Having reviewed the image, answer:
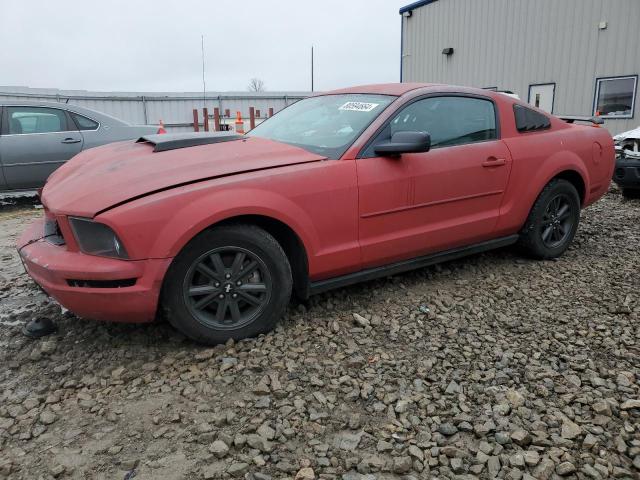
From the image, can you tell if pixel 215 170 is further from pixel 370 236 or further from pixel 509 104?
pixel 509 104

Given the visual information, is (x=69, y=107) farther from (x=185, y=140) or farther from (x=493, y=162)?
(x=493, y=162)

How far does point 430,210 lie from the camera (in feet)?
11.9

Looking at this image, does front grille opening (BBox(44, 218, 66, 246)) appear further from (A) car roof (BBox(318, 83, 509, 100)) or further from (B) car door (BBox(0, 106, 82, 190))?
(B) car door (BBox(0, 106, 82, 190))

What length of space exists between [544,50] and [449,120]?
12142mm

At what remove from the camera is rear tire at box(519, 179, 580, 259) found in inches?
171

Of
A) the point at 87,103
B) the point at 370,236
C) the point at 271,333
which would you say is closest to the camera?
the point at 271,333

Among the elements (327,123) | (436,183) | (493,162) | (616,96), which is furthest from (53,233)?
(616,96)

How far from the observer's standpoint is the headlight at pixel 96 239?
2646 millimetres

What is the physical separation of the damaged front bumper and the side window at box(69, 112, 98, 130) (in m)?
5.09

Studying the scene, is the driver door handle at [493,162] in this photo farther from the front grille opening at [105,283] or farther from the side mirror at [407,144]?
the front grille opening at [105,283]

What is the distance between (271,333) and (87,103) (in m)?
16.2

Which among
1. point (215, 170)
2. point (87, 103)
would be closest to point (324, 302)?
point (215, 170)

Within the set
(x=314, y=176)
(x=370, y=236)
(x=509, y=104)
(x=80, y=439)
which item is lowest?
(x=80, y=439)

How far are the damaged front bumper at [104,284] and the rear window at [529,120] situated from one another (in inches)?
120
